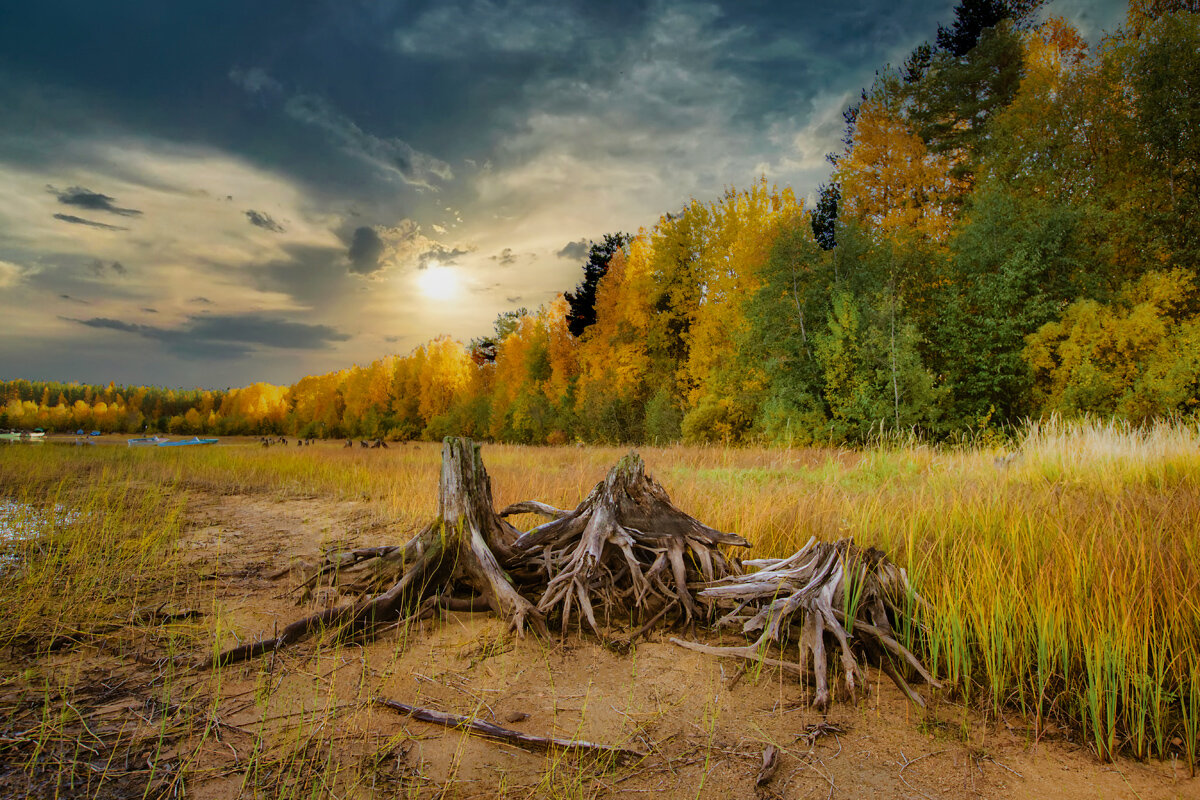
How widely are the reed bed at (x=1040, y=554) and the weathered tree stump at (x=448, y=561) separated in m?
2.16

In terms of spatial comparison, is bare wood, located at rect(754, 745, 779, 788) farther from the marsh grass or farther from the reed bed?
the marsh grass

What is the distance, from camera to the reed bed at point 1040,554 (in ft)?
9.11

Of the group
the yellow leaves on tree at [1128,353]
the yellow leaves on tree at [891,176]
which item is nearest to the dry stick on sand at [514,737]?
the yellow leaves on tree at [1128,353]

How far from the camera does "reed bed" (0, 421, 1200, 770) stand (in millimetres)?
2777

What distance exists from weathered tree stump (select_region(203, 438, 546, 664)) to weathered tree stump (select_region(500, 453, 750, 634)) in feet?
1.04

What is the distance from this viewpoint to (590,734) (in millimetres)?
2846

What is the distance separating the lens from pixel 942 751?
2666mm

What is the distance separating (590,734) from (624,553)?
1.65 meters

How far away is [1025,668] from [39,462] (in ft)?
76.8

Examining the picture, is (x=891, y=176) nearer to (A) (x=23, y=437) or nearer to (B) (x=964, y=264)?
(B) (x=964, y=264)

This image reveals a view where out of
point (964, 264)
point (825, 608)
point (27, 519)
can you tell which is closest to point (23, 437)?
point (27, 519)

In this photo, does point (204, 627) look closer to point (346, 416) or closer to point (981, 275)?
point (981, 275)

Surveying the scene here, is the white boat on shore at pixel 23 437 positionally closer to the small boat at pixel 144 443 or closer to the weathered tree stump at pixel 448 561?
the small boat at pixel 144 443

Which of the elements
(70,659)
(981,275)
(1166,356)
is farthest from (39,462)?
(1166,356)
